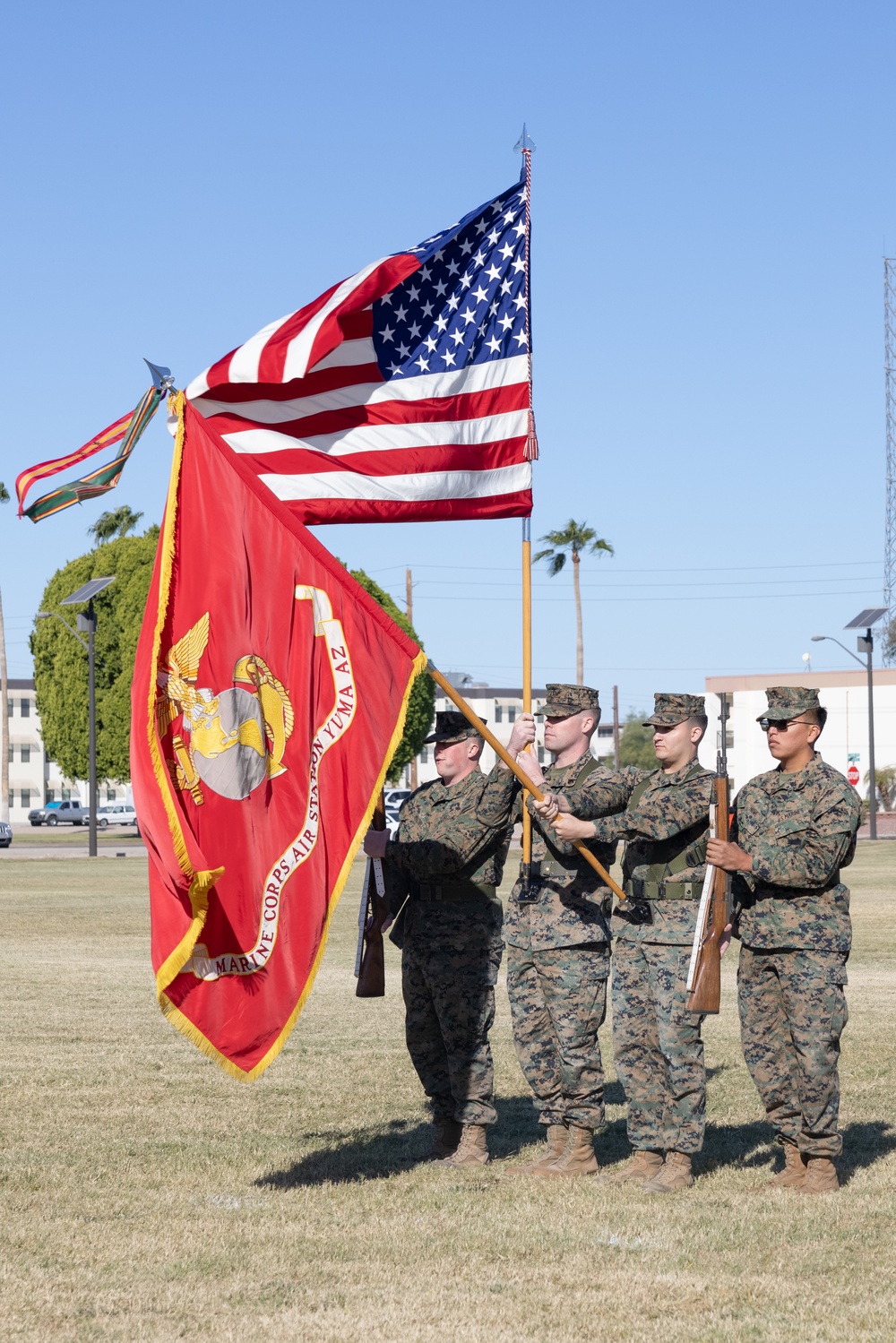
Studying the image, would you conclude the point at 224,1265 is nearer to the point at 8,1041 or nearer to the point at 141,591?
the point at 8,1041

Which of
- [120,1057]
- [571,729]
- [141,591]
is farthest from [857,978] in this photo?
[141,591]

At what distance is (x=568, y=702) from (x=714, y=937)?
1.46 m

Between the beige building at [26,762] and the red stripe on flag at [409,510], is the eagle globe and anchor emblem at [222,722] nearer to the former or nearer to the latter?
the red stripe on flag at [409,510]

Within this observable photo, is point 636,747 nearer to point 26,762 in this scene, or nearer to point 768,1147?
point 26,762

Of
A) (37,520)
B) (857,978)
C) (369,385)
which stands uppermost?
(369,385)

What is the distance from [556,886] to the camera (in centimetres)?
814

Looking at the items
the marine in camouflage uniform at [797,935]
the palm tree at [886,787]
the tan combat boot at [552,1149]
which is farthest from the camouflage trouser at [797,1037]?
the palm tree at [886,787]

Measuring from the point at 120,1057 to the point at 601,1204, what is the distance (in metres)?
5.17

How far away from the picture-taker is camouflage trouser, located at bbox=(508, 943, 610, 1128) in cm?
800

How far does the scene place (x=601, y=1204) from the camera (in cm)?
730

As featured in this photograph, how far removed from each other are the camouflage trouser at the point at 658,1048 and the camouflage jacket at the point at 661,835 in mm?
107

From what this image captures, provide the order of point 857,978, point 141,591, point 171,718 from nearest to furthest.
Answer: point 171,718 → point 857,978 → point 141,591

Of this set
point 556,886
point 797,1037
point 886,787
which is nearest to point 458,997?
point 556,886

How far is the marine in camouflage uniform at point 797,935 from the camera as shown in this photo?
7.48 meters
